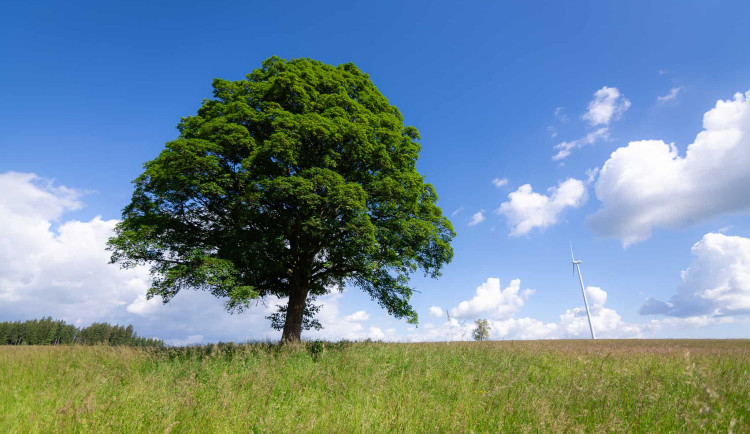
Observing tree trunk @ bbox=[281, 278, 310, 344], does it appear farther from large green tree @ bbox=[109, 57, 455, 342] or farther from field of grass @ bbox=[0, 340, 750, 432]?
field of grass @ bbox=[0, 340, 750, 432]

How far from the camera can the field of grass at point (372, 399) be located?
464cm

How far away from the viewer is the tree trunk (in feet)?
48.8

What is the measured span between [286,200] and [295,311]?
5.30 metres

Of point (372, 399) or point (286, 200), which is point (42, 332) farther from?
point (372, 399)

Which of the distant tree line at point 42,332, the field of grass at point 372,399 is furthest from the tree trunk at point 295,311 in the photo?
the distant tree line at point 42,332

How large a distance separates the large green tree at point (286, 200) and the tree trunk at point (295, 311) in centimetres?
6

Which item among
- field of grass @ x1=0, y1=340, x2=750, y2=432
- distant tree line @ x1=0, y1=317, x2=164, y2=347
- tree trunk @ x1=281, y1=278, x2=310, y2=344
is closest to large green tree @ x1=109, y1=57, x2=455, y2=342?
tree trunk @ x1=281, y1=278, x2=310, y2=344

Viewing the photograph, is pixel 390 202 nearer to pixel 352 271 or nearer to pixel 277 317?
pixel 352 271

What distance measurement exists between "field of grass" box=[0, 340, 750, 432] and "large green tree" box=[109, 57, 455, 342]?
449 centimetres

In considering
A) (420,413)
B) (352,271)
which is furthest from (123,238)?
(420,413)

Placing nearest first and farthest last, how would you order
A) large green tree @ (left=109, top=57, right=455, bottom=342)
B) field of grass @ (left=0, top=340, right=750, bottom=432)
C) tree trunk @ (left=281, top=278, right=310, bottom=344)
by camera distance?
field of grass @ (left=0, top=340, right=750, bottom=432) → large green tree @ (left=109, top=57, right=455, bottom=342) → tree trunk @ (left=281, top=278, right=310, bottom=344)

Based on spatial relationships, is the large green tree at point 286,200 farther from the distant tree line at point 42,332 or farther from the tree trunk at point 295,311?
the distant tree line at point 42,332

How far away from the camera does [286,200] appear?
13.1 meters

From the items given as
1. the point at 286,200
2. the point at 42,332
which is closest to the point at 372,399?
the point at 286,200
